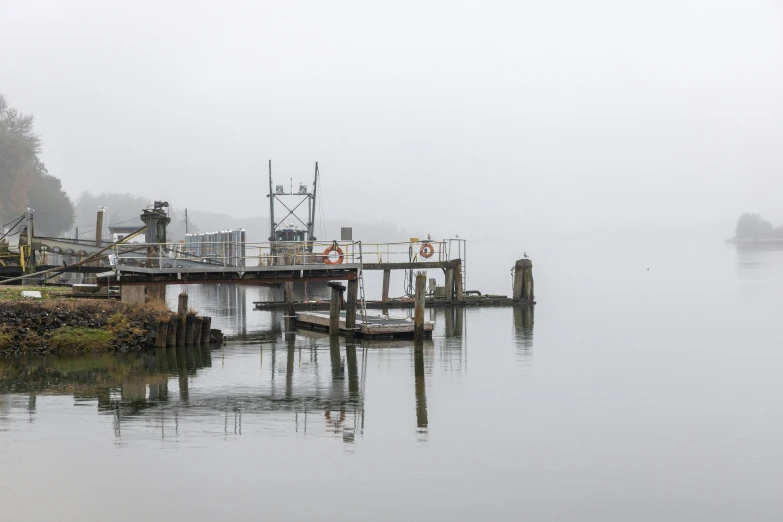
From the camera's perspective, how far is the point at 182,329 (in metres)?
33.2

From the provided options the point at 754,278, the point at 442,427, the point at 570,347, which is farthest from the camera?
the point at 754,278

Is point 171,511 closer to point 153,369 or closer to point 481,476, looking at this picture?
point 481,476

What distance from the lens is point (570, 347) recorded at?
128 ft

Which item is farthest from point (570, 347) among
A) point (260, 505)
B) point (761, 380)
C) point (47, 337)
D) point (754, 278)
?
point (754, 278)

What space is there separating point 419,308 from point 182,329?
923cm

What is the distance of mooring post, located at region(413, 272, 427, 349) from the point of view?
35.4 m

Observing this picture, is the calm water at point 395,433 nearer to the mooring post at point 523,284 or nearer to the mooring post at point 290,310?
the mooring post at point 290,310

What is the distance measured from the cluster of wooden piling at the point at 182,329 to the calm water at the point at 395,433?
29.8 inches

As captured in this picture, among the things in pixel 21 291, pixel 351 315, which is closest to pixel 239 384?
pixel 351 315

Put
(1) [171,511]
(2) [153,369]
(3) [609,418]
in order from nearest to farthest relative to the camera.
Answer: (1) [171,511], (3) [609,418], (2) [153,369]

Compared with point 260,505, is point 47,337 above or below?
above

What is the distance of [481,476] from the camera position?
1822cm

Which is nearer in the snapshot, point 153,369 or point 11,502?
point 11,502

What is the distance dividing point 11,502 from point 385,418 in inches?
384
